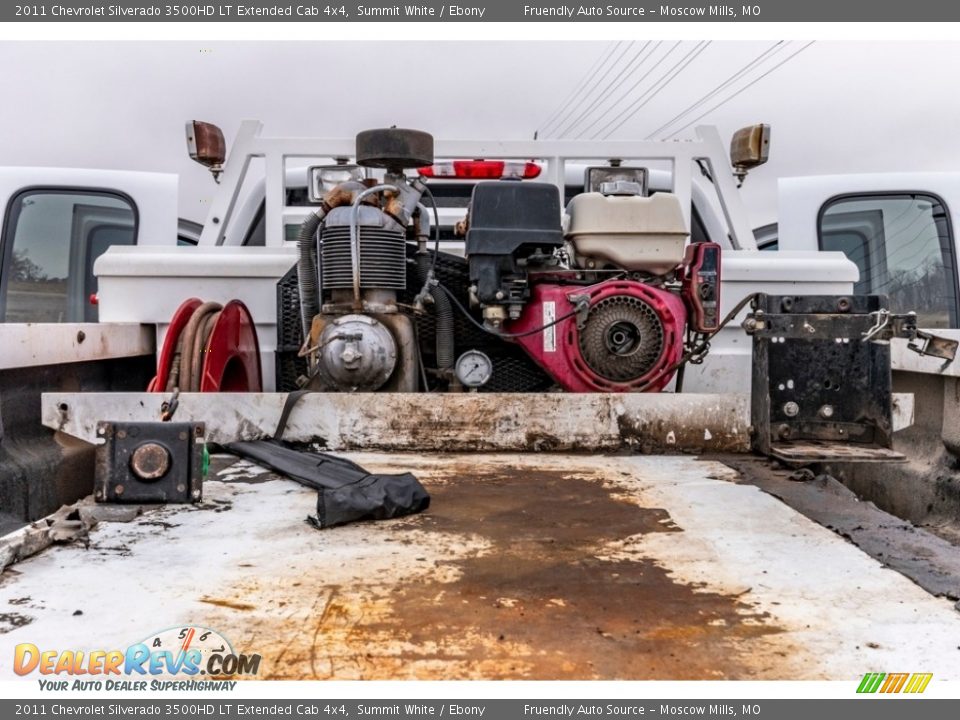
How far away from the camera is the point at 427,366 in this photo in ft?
12.5

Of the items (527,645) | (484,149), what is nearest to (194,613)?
(527,645)

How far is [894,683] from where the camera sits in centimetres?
132

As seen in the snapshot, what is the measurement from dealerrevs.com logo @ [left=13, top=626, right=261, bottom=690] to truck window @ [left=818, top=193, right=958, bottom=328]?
4.46 m

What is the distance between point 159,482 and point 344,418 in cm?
89

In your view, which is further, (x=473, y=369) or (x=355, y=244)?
(x=473, y=369)

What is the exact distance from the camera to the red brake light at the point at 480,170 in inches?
171

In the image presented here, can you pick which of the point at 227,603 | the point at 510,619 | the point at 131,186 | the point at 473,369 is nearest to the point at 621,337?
the point at 473,369

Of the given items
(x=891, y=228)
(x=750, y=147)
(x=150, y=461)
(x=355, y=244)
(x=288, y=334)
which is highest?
(x=750, y=147)

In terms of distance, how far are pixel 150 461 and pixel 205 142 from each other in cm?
246

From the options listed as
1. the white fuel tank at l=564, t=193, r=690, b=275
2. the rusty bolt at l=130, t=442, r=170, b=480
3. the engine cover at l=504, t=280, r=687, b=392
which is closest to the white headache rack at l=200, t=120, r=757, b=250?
the white fuel tank at l=564, t=193, r=690, b=275

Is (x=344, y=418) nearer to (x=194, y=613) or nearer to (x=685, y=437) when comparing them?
(x=685, y=437)

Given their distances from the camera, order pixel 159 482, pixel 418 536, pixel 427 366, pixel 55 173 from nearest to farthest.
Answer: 1. pixel 418 536
2. pixel 159 482
3. pixel 427 366
4. pixel 55 173

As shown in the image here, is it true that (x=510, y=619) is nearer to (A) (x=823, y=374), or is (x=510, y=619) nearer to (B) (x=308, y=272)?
(A) (x=823, y=374)

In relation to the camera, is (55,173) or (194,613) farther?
(55,173)
